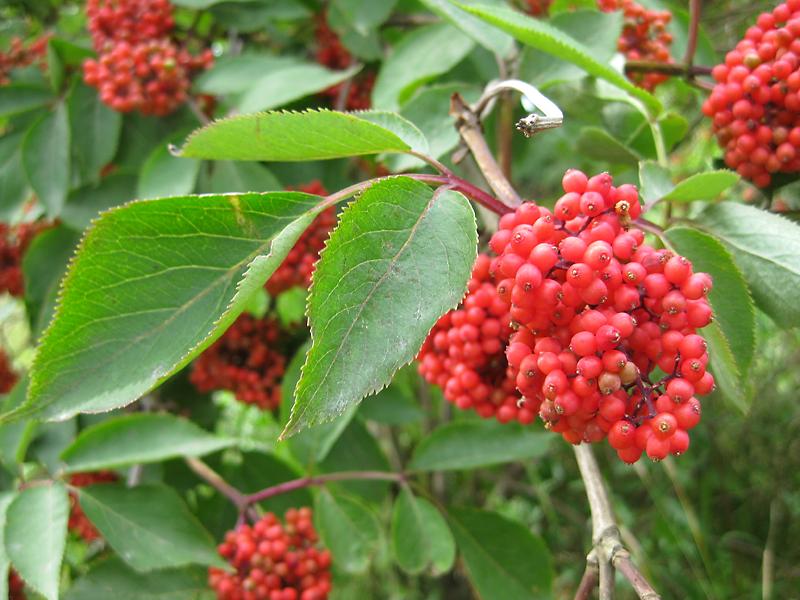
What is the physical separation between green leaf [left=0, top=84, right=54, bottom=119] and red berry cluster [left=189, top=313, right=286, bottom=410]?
27.2 inches

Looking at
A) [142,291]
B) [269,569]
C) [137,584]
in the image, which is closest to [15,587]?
[137,584]

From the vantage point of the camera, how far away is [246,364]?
169 centimetres

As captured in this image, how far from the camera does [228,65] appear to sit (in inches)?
65.9

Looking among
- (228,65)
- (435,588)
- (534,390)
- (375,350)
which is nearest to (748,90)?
(534,390)

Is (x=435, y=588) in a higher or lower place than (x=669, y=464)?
lower

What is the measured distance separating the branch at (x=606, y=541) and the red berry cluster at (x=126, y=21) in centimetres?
132

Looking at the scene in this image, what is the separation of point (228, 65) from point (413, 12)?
20.0 inches

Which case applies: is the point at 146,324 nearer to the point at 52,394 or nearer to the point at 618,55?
→ the point at 52,394

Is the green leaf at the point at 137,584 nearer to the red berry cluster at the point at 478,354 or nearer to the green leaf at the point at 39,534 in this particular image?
the green leaf at the point at 39,534

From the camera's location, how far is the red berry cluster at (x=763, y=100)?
3.33 feet

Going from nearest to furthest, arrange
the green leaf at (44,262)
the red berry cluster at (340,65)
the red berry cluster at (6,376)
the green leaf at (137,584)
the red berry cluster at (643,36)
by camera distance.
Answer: the green leaf at (137,584) → the red berry cluster at (643,36) → the green leaf at (44,262) → the red berry cluster at (340,65) → the red berry cluster at (6,376)

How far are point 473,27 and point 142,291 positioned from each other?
750mm

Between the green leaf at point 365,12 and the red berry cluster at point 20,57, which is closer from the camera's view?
the green leaf at point 365,12

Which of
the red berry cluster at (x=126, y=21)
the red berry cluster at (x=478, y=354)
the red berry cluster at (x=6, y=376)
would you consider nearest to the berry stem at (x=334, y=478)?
the red berry cluster at (x=478, y=354)
